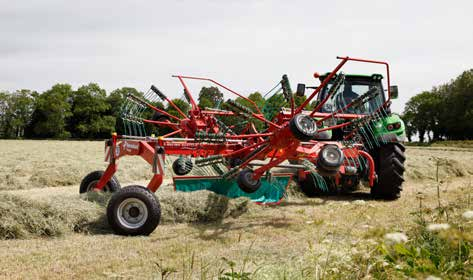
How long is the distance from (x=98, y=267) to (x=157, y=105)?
4.43m

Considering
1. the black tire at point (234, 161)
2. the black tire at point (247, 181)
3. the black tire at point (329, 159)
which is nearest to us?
the black tire at point (329, 159)

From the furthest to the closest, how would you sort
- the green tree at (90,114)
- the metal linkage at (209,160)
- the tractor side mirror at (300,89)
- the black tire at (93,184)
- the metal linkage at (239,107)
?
1. the green tree at (90,114)
2. the tractor side mirror at (300,89)
3. the black tire at (93,184)
4. the metal linkage at (209,160)
5. the metal linkage at (239,107)

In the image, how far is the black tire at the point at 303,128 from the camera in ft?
14.2

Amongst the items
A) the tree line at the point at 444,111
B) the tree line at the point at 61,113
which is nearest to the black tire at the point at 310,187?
the tree line at the point at 444,111

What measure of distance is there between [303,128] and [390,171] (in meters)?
3.15

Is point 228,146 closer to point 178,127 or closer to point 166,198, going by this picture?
point 166,198

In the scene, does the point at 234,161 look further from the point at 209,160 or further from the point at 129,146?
the point at 129,146

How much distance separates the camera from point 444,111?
48.2m

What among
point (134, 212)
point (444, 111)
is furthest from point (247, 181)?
point (444, 111)

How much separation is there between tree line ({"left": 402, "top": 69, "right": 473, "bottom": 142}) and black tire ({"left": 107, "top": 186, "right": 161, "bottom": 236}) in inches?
1784

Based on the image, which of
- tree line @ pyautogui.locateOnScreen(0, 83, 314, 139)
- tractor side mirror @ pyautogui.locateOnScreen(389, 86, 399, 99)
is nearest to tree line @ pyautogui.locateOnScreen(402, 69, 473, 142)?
tree line @ pyautogui.locateOnScreen(0, 83, 314, 139)

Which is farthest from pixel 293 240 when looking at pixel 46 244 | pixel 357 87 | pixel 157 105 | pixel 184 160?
pixel 357 87

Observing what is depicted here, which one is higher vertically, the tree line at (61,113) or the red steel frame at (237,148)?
the tree line at (61,113)

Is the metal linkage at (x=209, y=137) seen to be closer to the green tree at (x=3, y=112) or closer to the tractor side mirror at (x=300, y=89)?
the tractor side mirror at (x=300, y=89)
